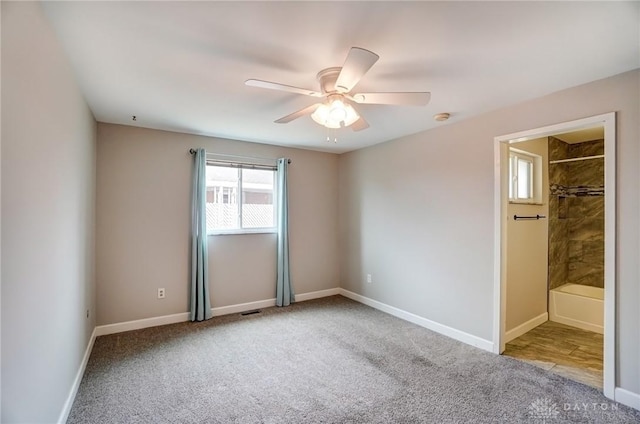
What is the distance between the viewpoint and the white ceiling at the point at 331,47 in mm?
1486

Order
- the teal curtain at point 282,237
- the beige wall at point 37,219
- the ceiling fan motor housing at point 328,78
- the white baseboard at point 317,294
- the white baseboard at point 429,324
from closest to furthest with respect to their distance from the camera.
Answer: the beige wall at point 37,219 → the ceiling fan motor housing at point 328,78 → the white baseboard at point 429,324 → the teal curtain at point 282,237 → the white baseboard at point 317,294

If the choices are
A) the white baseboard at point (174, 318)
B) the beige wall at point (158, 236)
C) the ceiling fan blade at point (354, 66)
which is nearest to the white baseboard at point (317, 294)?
the white baseboard at point (174, 318)

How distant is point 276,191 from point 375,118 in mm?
1891

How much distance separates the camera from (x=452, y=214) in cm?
328

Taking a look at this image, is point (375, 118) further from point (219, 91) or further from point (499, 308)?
point (499, 308)

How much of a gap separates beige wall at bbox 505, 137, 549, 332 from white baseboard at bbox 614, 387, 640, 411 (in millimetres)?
1057

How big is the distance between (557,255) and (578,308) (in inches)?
28.4

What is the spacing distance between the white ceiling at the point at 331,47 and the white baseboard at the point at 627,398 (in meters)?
2.23

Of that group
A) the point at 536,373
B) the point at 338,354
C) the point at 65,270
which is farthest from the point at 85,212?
the point at 536,373

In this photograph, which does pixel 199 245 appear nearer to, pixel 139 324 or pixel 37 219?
pixel 139 324

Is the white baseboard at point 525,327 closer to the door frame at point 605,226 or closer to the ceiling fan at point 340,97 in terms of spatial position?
the door frame at point 605,226

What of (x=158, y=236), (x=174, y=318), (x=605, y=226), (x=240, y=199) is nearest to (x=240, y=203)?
(x=240, y=199)

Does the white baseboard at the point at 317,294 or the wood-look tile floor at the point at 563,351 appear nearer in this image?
the wood-look tile floor at the point at 563,351

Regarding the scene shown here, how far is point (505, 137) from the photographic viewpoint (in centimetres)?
279
